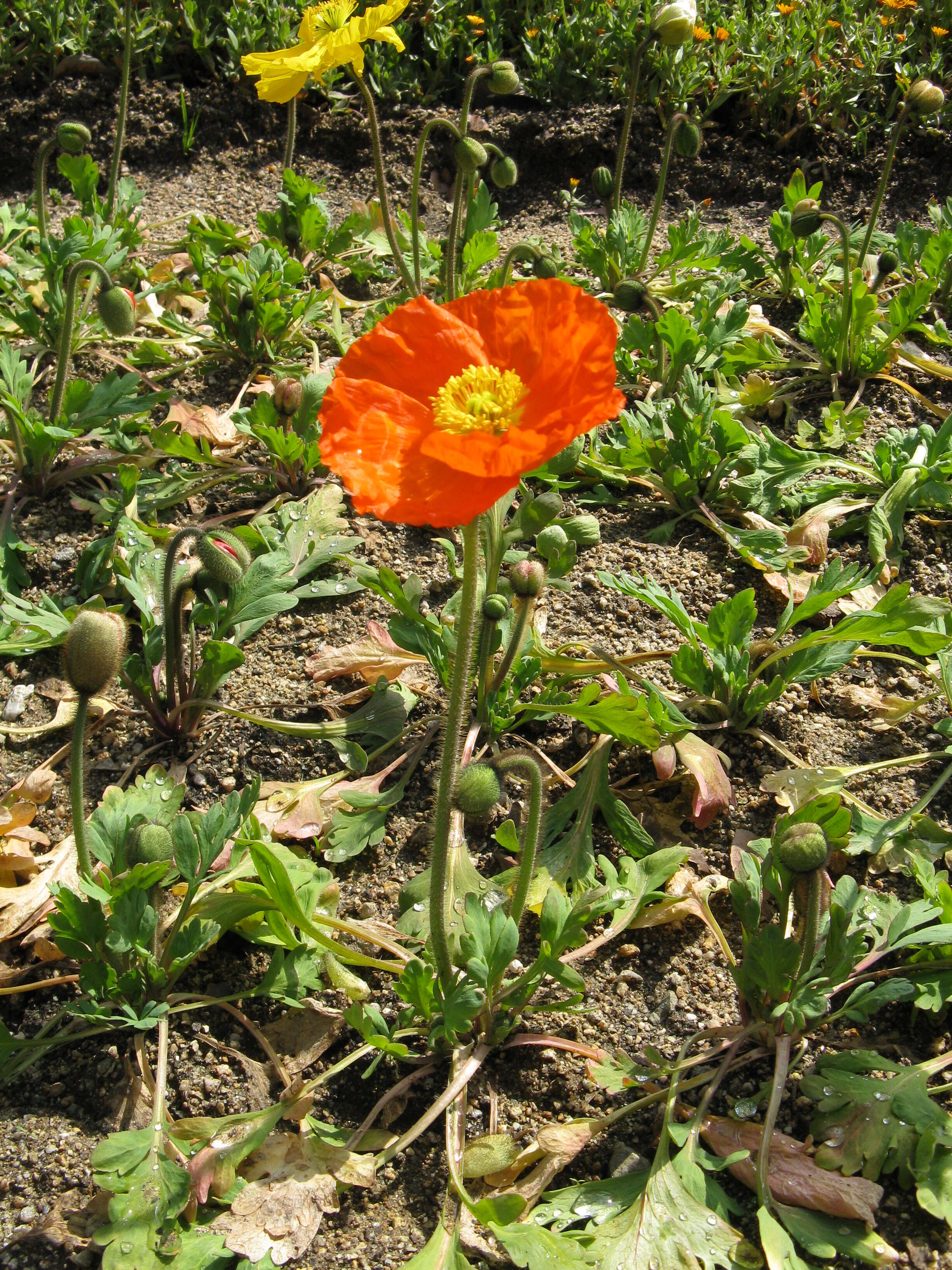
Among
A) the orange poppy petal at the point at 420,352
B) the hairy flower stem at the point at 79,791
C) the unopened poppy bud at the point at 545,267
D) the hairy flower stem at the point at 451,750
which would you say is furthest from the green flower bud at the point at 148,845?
the unopened poppy bud at the point at 545,267

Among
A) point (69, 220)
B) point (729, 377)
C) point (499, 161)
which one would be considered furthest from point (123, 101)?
point (729, 377)

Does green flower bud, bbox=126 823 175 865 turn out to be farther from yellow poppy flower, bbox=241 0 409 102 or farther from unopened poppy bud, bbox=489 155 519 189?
unopened poppy bud, bbox=489 155 519 189

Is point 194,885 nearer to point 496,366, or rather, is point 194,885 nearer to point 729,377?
point 496,366

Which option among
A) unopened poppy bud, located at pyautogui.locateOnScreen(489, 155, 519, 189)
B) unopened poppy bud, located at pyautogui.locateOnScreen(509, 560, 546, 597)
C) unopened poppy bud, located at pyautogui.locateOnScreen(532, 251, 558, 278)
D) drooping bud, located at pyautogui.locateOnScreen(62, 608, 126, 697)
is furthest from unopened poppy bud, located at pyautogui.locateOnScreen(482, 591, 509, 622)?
unopened poppy bud, located at pyautogui.locateOnScreen(489, 155, 519, 189)

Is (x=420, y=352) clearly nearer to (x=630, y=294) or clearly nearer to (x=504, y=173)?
(x=630, y=294)

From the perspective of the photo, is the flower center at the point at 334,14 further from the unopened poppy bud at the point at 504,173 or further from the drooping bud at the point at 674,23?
the drooping bud at the point at 674,23
